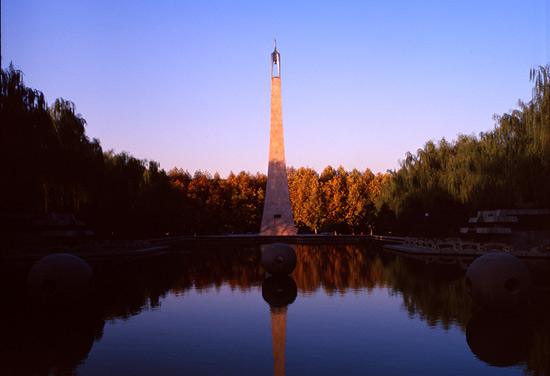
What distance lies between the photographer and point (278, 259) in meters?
21.8

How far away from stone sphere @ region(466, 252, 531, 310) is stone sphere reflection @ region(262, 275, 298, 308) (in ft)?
17.5

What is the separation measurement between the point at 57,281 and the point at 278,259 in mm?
8920

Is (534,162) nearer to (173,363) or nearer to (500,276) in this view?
(500,276)

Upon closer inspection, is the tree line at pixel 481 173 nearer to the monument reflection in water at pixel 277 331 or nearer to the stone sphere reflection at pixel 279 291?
the monument reflection in water at pixel 277 331

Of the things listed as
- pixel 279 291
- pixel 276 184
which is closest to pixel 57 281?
pixel 279 291

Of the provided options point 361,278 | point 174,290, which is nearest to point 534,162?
point 361,278

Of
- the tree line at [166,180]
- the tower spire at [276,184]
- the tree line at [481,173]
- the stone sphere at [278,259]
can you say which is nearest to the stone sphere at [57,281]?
the stone sphere at [278,259]

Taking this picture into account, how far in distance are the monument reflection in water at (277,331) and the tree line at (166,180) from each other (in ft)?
28.4

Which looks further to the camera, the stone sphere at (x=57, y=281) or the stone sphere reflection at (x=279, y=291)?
the stone sphere reflection at (x=279, y=291)

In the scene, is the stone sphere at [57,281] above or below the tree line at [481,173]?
below

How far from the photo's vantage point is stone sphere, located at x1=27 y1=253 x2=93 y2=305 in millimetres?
14945

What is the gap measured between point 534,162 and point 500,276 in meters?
15.8

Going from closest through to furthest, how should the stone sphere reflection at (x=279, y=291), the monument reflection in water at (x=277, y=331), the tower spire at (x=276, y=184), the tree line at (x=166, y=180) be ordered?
the monument reflection in water at (x=277, y=331) < the stone sphere reflection at (x=279, y=291) < the tree line at (x=166, y=180) < the tower spire at (x=276, y=184)

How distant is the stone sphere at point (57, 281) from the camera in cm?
1495
